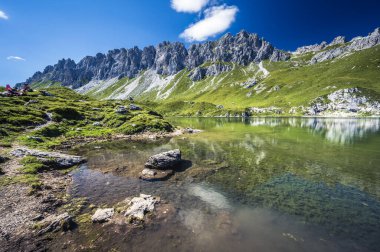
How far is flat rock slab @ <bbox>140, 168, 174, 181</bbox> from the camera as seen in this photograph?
1121 inches

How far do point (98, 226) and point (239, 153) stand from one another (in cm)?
3192

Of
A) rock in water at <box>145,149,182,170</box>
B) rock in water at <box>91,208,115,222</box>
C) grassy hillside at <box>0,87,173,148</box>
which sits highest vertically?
grassy hillside at <box>0,87,173,148</box>

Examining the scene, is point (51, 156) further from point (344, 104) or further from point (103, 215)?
point (344, 104)

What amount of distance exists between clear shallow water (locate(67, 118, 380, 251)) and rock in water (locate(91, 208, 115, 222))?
2260 mm

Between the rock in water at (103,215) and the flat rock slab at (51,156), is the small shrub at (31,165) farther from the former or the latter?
the rock in water at (103,215)

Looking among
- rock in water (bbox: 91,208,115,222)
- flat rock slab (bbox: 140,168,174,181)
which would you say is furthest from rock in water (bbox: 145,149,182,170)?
rock in water (bbox: 91,208,115,222)

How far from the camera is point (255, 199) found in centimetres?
2175

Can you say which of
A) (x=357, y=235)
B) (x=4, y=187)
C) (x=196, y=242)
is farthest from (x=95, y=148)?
(x=357, y=235)

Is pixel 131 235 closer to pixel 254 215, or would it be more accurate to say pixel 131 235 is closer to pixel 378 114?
pixel 254 215

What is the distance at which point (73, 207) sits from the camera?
20.4 meters

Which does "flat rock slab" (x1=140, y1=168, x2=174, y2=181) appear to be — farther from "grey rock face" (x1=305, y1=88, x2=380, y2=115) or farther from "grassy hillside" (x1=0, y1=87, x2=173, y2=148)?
"grey rock face" (x1=305, y1=88, x2=380, y2=115)

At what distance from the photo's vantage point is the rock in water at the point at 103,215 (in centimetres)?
1794

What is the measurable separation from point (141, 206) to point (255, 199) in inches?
473

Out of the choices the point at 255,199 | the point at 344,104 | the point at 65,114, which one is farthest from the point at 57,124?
the point at 344,104
